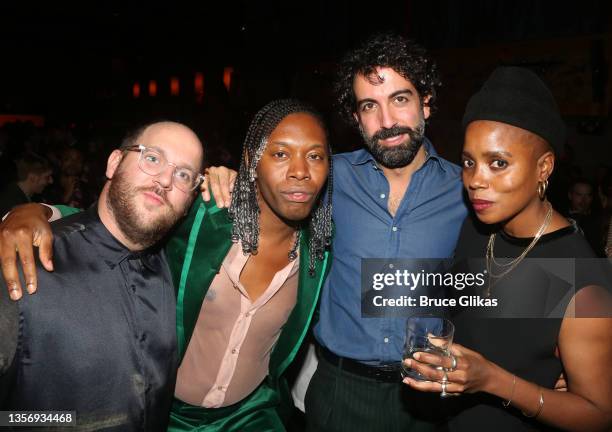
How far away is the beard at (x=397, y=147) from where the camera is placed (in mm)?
2498

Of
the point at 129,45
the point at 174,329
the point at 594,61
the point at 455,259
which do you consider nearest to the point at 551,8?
the point at 594,61

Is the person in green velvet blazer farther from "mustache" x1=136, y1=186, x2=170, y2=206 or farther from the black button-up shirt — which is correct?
"mustache" x1=136, y1=186, x2=170, y2=206

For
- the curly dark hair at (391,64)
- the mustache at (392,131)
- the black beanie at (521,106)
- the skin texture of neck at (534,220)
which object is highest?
the curly dark hair at (391,64)

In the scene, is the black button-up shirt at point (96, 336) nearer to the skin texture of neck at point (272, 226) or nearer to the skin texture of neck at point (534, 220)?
the skin texture of neck at point (272, 226)

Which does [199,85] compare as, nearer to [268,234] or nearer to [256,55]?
[256,55]

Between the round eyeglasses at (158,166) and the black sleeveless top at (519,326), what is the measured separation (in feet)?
4.57

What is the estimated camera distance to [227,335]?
7.80 feet

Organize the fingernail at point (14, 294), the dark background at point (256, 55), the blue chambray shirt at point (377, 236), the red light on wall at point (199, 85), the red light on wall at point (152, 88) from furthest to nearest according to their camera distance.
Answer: the red light on wall at point (152, 88) → the red light on wall at point (199, 85) → the dark background at point (256, 55) → the blue chambray shirt at point (377, 236) → the fingernail at point (14, 294)

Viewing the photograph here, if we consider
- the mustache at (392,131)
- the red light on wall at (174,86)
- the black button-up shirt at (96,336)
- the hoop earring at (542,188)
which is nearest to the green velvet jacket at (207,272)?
the black button-up shirt at (96,336)

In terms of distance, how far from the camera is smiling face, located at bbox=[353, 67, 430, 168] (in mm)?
2504

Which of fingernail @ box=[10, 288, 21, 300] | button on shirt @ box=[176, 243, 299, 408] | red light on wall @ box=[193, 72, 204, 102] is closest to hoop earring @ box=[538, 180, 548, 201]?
button on shirt @ box=[176, 243, 299, 408]

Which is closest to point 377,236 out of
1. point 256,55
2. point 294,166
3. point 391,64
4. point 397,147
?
point 397,147

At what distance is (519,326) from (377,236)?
835 mm

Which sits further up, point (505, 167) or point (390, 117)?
point (390, 117)
